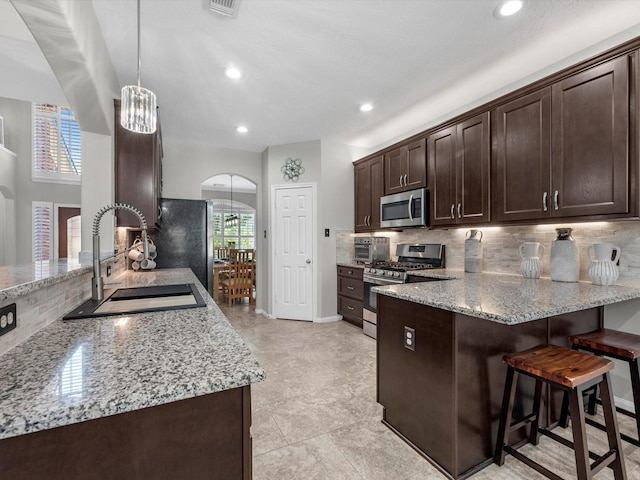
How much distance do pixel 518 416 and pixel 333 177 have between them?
3554mm

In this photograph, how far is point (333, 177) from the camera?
178 inches

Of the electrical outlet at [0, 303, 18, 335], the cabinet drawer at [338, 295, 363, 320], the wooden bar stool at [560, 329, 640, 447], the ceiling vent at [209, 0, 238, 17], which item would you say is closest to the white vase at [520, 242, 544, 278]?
the wooden bar stool at [560, 329, 640, 447]

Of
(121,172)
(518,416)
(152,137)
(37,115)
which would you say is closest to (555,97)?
(518,416)

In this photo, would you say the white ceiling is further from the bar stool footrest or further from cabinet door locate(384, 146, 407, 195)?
the bar stool footrest

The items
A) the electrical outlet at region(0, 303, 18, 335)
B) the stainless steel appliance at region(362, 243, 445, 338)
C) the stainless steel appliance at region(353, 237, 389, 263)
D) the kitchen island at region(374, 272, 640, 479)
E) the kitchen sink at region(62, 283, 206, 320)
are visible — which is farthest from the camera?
the stainless steel appliance at region(353, 237, 389, 263)

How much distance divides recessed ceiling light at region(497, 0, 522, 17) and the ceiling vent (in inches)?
65.6

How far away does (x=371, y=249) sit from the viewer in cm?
439

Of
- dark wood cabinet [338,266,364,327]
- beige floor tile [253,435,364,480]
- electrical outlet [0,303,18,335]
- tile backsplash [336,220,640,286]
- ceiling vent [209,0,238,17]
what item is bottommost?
beige floor tile [253,435,364,480]

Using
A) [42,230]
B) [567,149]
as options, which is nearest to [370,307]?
[567,149]

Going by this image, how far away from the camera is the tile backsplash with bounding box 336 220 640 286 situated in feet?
6.88

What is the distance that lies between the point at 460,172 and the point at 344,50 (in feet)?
5.18

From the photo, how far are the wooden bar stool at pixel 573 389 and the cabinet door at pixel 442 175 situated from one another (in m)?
1.76

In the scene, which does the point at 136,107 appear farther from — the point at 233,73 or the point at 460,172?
the point at 460,172

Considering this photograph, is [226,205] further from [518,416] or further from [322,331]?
[518,416]
